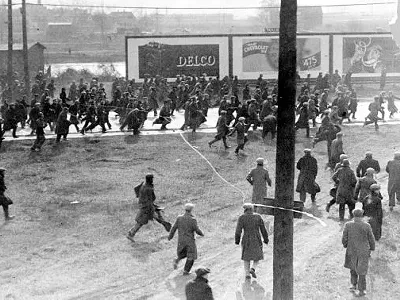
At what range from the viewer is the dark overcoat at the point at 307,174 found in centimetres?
1444

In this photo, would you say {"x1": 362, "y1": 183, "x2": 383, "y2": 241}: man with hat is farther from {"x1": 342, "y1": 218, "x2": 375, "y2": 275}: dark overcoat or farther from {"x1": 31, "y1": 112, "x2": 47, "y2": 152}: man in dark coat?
{"x1": 31, "y1": 112, "x2": 47, "y2": 152}: man in dark coat

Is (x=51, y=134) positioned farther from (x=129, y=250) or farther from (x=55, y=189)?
(x=129, y=250)

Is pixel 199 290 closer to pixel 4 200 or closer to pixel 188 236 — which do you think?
pixel 188 236

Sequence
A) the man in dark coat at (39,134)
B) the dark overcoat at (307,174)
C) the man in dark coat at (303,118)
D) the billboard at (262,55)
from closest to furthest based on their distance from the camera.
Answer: the dark overcoat at (307,174) → the man in dark coat at (39,134) → the man in dark coat at (303,118) → the billboard at (262,55)

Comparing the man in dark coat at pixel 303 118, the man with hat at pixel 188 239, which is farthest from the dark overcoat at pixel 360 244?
the man in dark coat at pixel 303 118

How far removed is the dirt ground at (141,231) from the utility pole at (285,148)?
5.61ft

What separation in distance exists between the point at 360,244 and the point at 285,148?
2.49 meters

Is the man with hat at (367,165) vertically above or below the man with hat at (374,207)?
above

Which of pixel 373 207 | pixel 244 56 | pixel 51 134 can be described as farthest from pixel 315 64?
pixel 373 207

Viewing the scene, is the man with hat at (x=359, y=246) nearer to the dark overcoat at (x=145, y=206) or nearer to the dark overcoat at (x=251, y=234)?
the dark overcoat at (x=251, y=234)

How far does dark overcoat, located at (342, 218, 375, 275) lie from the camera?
9.86 m

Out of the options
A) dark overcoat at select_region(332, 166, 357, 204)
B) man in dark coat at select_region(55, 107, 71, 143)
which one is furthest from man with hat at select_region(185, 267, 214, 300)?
man in dark coat at select_region(55, 107, 71, 143)

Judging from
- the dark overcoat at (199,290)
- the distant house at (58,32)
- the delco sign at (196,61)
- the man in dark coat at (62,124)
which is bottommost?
the dark overcoat at (199,290)

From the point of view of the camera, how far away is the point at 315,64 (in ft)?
128
